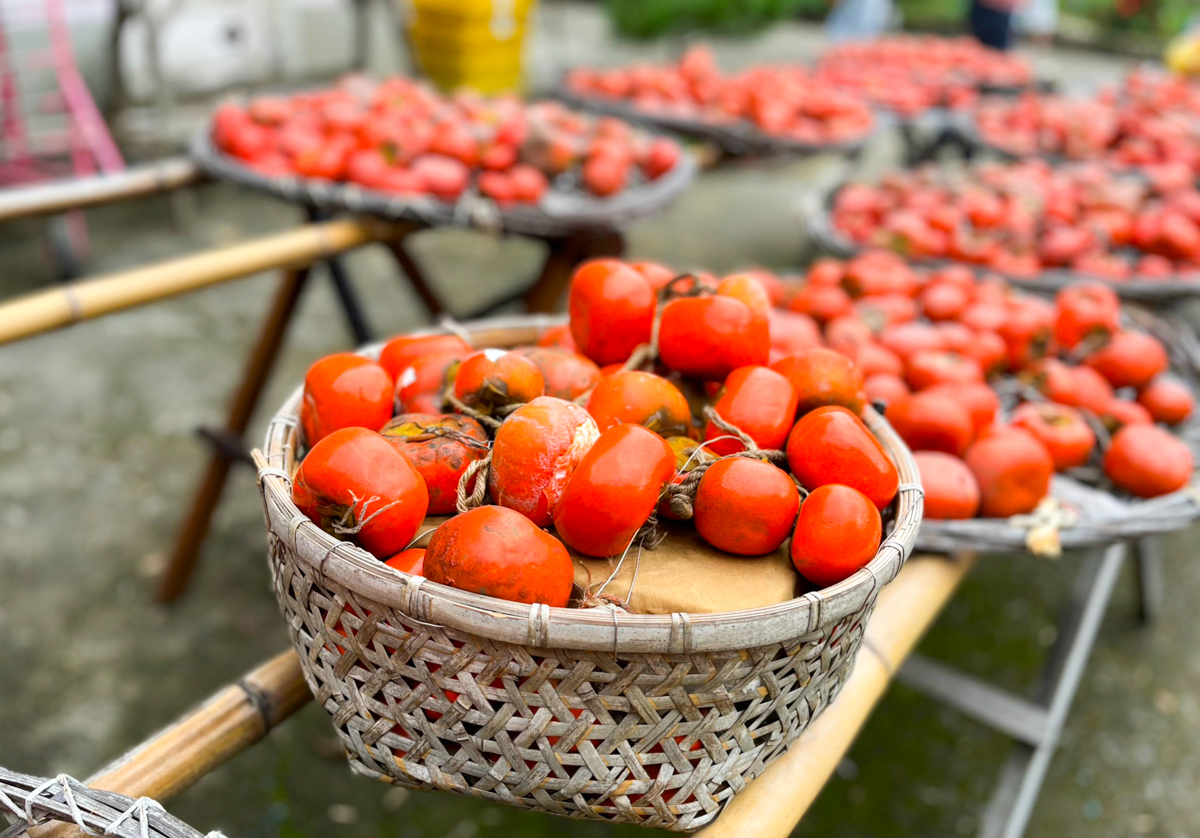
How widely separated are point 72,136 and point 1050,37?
12731 millimetres

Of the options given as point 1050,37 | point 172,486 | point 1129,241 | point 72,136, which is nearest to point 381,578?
point 172,486

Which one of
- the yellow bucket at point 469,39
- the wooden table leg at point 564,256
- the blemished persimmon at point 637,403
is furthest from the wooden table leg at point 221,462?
the yellow bucket at point 469,39

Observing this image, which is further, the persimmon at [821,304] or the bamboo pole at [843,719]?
the persimmon at [821,304]

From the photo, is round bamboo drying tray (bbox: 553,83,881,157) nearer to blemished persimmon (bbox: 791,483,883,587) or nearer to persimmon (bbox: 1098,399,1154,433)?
persimmon (bbox: 1098,399,1154,433)

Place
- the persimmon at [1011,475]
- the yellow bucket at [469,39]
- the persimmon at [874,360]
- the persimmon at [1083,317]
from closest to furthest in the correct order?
→ the persimmon at [1011,475] → the persimmon at [874,360] → the persimmon at [1083,317] → the yellow bucket at [469,39]

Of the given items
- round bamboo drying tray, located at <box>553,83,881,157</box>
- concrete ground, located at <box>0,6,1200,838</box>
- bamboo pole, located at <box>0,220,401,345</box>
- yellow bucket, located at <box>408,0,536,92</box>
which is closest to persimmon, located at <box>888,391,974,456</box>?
concrete ground, located at <box>0,6,1200,838</box>

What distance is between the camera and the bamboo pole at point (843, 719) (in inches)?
40.6

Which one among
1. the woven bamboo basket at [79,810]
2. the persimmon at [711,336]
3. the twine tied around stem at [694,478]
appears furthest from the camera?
the persimmon at [711,336]

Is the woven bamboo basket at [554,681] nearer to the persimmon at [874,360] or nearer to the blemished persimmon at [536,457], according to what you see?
the blemished persimmon at [536,457]

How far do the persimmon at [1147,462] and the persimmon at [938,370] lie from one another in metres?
0.28

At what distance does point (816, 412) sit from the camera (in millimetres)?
1136

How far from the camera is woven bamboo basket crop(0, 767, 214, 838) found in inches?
32.4

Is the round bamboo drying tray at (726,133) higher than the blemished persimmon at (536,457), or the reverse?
the blemished persimmon at (536,457)

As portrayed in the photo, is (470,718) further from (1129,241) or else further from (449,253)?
(449,253)
